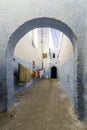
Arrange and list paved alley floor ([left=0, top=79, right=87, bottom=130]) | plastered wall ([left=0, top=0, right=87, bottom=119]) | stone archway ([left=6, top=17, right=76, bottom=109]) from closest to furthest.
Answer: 1. paved alley floor ([left=0, top=79, right=87, bottom=130])
2. plastered wall ([left=0, top=0, right=87, bottom=119])
3. stone archway ([left=6, top=17, right=76, bottom=109])

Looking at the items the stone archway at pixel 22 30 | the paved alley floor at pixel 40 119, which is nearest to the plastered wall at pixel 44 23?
the stone archway at pixel 22 30

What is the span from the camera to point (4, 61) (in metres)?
3.93

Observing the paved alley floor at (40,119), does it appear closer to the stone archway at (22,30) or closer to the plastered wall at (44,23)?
the plastered wall at (44,23)


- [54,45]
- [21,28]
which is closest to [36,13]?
[21,28]

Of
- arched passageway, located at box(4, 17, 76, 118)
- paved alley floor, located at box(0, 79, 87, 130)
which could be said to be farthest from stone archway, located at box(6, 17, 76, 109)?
paved alley floor, located at box(0, 79, 87, 130)

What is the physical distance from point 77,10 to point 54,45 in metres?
19.3

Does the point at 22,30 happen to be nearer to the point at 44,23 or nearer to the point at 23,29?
the point at 23,29

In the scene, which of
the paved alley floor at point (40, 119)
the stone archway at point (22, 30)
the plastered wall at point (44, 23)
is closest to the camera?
the paved alley floor at point (40, 119)

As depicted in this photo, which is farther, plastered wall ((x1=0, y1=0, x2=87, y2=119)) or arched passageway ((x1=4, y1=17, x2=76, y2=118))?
arched passageway ((x1=4, y1=17, x2=76, y2=118))

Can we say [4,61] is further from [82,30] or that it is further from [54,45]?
[54,45]

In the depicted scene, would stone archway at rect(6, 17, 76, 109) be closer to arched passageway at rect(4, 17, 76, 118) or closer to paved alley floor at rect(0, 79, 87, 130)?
arched passageway at rect(4, 17, 76, 118)

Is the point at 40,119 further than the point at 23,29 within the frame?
No

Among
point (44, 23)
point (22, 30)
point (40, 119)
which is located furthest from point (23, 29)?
point (40, 119)

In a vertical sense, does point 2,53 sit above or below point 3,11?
below
